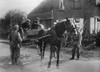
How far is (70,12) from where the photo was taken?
975cm

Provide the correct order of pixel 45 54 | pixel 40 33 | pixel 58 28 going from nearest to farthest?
pixel 58 28 < pixel 40 33 < pixel 45 54

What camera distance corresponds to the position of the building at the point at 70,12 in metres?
6.48

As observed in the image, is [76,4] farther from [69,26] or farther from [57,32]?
[69,26]

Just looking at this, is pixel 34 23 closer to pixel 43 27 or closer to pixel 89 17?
pixel 43 27

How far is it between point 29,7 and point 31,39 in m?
1.73

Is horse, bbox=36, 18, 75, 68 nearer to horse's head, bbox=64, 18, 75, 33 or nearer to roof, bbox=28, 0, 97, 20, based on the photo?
horse's head, bbox=64, 18, 75, 33

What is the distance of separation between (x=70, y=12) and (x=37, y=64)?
3.84 meters

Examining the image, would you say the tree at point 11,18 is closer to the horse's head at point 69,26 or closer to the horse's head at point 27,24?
the horse's head at point 27,24

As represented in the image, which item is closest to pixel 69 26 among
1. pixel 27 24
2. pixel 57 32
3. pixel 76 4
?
pixel 57 32

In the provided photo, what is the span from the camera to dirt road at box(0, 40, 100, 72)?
608 cm

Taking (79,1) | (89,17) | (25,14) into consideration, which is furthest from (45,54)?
(89,17)

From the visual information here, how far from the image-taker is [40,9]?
20.8 ft

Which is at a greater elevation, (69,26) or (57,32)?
(69,26)

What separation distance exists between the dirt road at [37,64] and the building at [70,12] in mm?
1518
